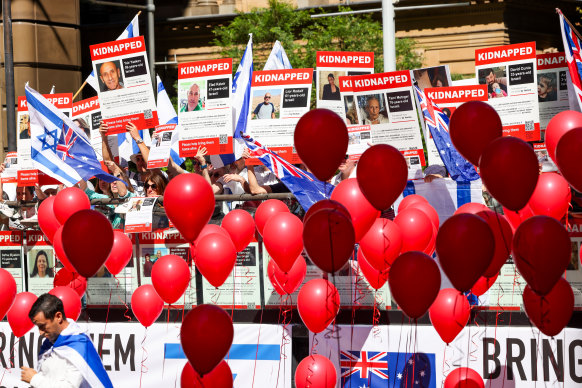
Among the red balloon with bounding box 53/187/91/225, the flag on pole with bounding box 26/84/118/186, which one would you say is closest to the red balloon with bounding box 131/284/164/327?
the red balloon with bounding box 53/187/91/225

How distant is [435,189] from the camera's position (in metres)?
10.0

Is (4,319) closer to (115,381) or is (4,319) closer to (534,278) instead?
(115,381)

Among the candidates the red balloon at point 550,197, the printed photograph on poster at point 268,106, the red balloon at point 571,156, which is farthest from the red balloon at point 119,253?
the red balloon at point 571,156

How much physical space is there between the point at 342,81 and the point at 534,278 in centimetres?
369

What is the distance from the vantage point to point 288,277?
32.0 feet

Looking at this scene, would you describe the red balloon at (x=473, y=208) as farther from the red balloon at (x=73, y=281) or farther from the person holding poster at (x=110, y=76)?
the person holding poster at (x=110, y=76)

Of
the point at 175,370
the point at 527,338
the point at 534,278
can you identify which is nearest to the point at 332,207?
the point at 534,278

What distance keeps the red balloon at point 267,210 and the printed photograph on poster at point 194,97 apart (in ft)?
4.86

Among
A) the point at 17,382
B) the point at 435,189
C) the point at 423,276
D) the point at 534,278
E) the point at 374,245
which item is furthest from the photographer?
the point at 17,382

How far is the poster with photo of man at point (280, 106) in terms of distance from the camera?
1092 cm

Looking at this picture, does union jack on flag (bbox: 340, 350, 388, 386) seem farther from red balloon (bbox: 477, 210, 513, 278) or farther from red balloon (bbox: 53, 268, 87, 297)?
red balloon (bbox: 53, 268, 87, 297)

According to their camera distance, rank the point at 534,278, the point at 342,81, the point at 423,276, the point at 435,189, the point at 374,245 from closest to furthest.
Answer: the point at 534,278
the point at 423,276
the point at 374,245
the point at 435,189
the point at 342,81

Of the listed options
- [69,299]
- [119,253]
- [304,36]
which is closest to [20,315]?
[69,299]

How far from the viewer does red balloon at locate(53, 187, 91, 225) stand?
1028 centimetres
